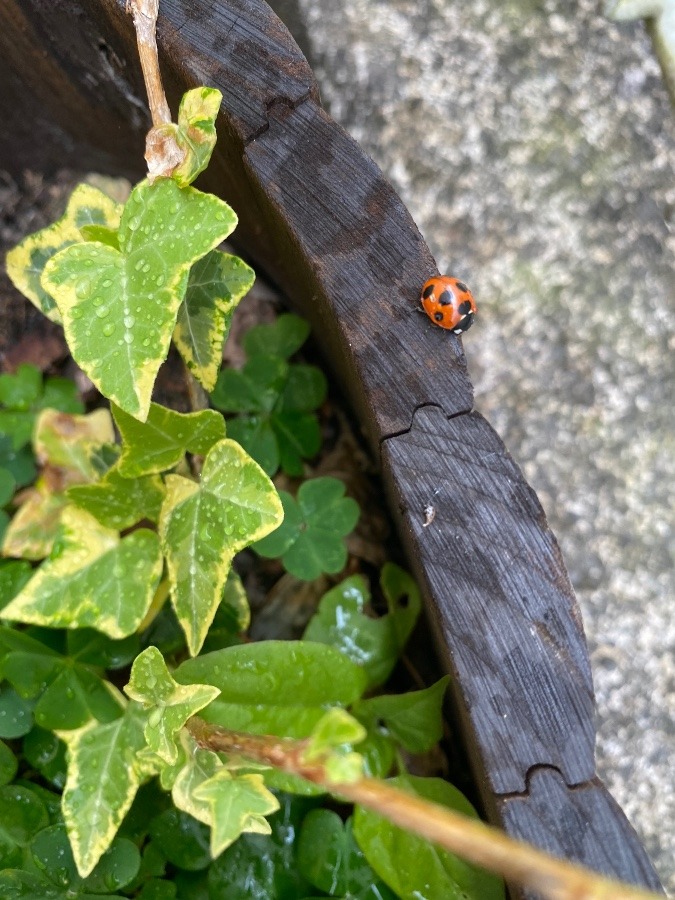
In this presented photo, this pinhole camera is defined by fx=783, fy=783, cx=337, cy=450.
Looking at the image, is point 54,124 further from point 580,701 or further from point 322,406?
point 580,701

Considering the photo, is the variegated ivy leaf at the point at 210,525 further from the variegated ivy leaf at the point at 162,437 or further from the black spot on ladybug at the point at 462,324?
the black spot on ladybug at the point at 462,324

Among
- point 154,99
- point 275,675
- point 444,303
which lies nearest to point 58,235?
point 154,99

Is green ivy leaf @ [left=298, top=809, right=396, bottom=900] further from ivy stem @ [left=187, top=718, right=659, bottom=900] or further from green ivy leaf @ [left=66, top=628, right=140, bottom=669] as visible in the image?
ivy stem @ [left=187, top=718, right=659, bottom=900]

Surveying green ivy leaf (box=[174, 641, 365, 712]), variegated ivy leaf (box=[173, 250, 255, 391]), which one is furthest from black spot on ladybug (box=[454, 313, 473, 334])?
green ivy leaf (box=[174, 641, 365, 712])

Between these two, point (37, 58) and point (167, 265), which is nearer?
point (167, 265)

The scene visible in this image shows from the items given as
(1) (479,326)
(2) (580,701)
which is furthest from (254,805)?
(1) (479,326)

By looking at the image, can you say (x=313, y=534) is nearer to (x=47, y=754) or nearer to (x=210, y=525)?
(x=210, y=525)
